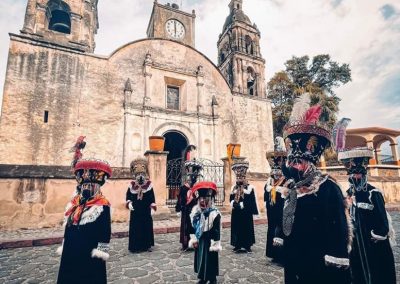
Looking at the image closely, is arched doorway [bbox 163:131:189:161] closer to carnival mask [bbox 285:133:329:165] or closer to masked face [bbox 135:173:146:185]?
masked face [bbox 135:173:146:185]

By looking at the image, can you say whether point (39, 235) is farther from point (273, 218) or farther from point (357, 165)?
point (357, 165)

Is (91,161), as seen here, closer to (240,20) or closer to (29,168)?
(29,168)

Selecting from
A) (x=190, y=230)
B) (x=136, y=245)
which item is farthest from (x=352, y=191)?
(x=136, y=245)

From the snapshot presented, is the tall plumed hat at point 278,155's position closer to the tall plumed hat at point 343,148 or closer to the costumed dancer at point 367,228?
the tall plumed hat at point 343,148

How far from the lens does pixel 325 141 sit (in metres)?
2.62

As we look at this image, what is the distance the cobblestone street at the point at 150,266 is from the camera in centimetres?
397

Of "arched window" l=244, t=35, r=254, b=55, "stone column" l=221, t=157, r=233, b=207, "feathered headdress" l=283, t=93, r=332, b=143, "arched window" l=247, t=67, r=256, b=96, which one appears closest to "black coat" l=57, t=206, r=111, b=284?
"feathered headdress" l=283, t=93, r=332, b=143

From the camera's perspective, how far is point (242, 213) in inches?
223

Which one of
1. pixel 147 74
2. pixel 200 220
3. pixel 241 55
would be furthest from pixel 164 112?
pixel 200 220

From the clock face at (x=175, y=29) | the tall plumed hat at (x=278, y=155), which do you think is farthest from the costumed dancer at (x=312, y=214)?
the clock face at (x=175, y=29)

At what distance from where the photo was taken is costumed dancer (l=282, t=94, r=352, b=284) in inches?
84.6

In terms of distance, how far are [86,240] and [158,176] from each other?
6.47m

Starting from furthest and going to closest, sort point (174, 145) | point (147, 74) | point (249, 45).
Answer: point (249, 45) < point (174, 145) < point (147, 74)

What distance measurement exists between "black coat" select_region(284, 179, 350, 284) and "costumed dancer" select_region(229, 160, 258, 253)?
3.22 m
